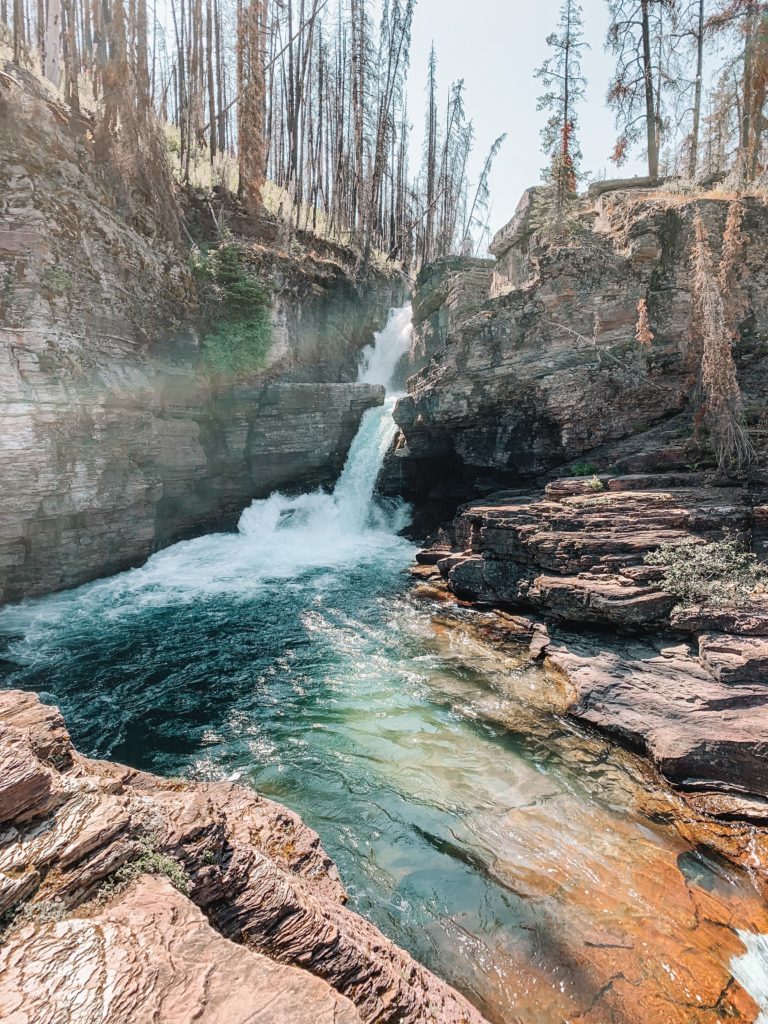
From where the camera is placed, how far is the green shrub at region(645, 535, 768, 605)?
29.1ft

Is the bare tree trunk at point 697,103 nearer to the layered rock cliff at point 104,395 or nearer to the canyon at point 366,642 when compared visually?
the canyon at point 366,642

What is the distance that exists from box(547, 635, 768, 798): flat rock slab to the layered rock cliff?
13062 mm

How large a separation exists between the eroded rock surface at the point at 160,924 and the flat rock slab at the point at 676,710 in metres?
4.75

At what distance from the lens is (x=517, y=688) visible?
29.5 ft

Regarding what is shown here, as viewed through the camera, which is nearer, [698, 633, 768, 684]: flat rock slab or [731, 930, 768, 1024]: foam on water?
[731, 930, 768, 1024]: foam on water

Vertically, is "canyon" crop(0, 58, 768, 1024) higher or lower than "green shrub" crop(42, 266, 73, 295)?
lower

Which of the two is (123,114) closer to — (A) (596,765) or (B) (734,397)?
(B) (734,397)

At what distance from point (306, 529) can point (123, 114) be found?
603 inches

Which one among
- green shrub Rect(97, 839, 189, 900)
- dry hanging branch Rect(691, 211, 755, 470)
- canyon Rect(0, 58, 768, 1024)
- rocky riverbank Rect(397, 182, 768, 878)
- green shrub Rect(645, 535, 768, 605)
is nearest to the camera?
green shrub Rect(97, 839, 189, 900)

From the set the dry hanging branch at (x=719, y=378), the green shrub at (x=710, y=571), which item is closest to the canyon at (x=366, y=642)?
the green shrub at (x=710, y=571)

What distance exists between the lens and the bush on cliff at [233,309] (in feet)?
60.9

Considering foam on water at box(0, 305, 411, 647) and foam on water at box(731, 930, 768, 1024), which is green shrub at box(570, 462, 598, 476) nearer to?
foam on water at box(0, 305, 411, 647)

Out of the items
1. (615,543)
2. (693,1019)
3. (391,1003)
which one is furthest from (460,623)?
(391,1003)

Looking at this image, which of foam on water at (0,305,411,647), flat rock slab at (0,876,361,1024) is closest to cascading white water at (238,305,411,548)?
foam on water at (0,305,411,647)
